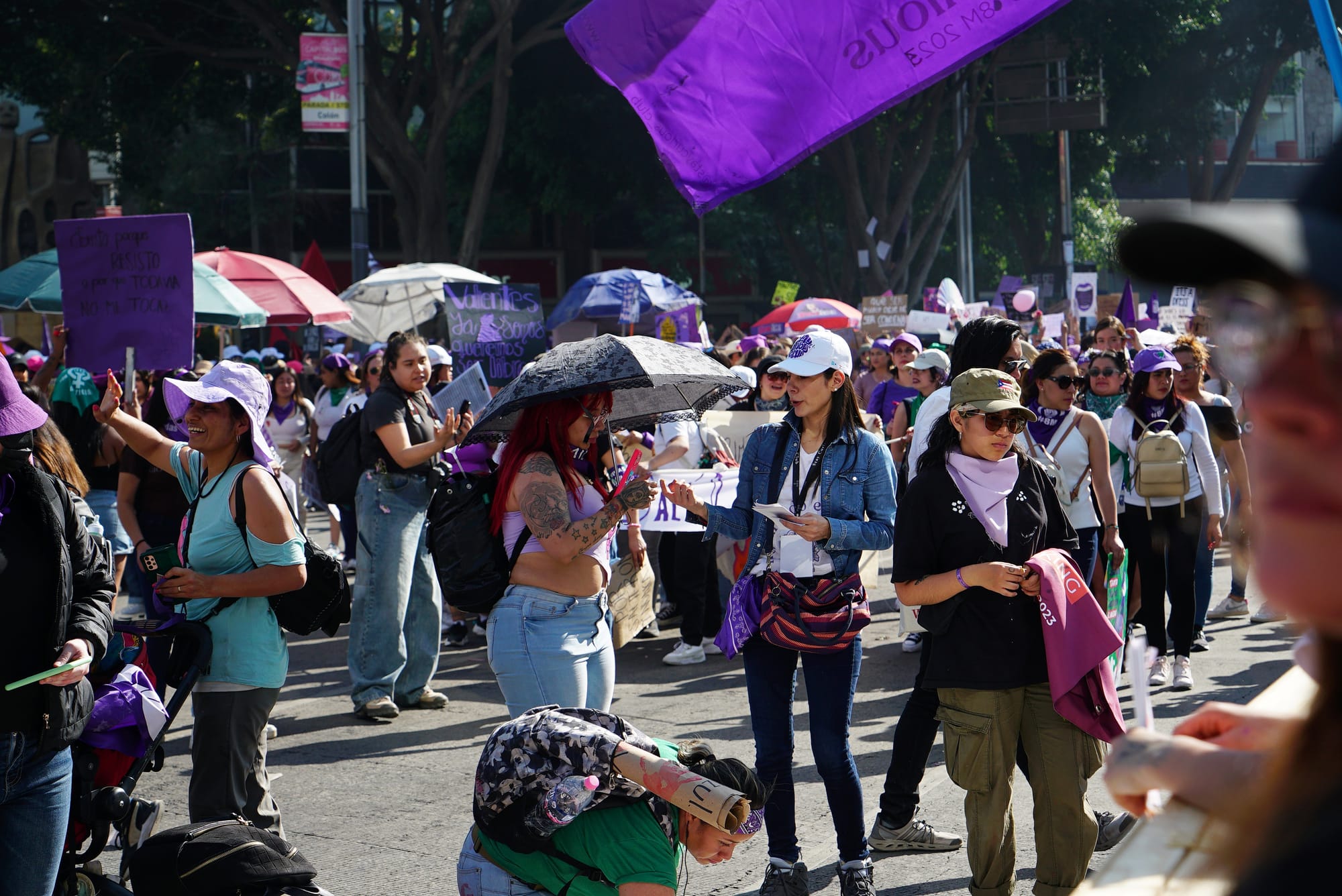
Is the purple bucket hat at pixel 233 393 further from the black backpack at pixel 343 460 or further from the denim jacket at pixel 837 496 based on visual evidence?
the black backpack at pixel 343 460

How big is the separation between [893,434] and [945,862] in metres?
4.87

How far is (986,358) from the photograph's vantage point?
5.96 meters

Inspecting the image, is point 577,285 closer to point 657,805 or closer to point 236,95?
point 236,95

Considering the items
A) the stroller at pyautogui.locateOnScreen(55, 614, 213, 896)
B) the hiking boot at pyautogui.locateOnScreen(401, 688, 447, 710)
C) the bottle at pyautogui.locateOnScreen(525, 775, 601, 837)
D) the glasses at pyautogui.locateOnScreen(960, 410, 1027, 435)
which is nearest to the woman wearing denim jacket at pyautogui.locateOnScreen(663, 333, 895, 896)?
the glasses at pyautogui.locateOnScreen(960, 410, 1027, 435)

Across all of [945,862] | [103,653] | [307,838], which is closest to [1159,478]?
[945,862]

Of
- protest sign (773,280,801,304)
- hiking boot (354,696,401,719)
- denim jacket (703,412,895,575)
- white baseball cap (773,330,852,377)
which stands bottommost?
hiking boot (354,696,401,719)

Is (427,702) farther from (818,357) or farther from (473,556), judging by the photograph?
(818,357)

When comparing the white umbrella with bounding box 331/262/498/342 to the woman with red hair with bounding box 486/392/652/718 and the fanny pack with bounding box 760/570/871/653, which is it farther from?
the fanny pack with bounding box 760/570/871/653

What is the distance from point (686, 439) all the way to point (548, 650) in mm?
4797

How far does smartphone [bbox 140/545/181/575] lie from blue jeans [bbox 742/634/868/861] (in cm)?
205

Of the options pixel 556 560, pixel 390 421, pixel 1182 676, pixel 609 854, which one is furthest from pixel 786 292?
pixel 609 854

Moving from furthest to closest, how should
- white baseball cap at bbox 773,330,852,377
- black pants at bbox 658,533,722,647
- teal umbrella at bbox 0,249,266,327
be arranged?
teal umbrella at bbox 0,249,266,327 < black pants at bbox 658,533,722,647 < white baseball cap at bbox 773,330,852,377

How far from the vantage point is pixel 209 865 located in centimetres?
375

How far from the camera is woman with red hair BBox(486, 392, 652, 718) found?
4641 mm
